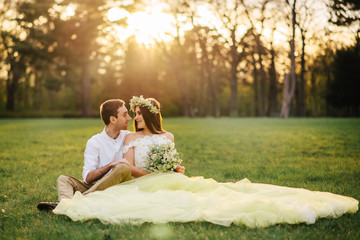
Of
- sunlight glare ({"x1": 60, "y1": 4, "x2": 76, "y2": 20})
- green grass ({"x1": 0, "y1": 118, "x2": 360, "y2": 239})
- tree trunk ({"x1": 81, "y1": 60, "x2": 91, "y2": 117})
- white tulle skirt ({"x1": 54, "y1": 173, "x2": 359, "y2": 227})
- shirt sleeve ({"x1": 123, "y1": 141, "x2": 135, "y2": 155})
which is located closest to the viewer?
green grass ({"x1": 0, "y1": 118, "x2": 360, "y2": 239})

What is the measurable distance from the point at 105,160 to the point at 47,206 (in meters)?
1.05

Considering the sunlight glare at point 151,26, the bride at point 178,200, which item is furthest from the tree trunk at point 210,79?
the bride at point 178,200

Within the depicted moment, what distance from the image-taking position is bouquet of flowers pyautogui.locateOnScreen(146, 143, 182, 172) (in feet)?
17.2

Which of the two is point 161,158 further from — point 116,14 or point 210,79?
point 210,79

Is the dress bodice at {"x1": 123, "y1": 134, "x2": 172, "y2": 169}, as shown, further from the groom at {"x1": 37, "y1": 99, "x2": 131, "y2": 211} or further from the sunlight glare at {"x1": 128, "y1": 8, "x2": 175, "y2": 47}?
the sunlight glare at {"x1": 128, "y1": 8, "x2": 175, "y2": 47}

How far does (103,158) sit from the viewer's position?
551 centimetres

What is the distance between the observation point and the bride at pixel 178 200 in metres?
4.15

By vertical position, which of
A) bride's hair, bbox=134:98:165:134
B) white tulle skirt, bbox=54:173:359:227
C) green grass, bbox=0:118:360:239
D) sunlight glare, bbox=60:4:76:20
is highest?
sunlight glare, bbox=60:4:76:20

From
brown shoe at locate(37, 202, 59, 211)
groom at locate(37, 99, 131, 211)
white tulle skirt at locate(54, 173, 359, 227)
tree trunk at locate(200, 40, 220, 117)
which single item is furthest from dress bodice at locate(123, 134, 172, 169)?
tree trunk at locate(200, 40, 220, 117)

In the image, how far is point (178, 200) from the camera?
460 centimetres

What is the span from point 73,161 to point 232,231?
23.8ft

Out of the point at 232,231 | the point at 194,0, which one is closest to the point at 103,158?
the point at 232,231

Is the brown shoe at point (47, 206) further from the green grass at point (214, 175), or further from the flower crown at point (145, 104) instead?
the flower crown at point (145, 104)

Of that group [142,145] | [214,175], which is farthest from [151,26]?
[142,145]
